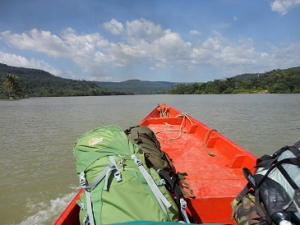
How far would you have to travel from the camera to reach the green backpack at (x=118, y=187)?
1614 millimetres

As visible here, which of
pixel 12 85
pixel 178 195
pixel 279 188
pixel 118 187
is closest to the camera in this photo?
pixel 279 188

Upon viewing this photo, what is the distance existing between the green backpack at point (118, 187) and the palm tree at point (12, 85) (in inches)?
3054

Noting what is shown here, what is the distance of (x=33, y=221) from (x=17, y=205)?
83cm

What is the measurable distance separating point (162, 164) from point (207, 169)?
1100 mm

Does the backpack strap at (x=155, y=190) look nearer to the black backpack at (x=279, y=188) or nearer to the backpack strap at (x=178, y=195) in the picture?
the backpack strap at (x=178, y=195)

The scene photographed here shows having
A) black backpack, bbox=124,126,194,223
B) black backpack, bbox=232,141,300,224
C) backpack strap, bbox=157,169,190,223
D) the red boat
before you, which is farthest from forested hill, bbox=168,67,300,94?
backpack strap, bbox=157,169,190,223

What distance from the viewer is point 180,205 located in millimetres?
1868

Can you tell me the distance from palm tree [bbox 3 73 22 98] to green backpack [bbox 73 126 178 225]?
254 feet

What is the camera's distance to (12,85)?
69.1 m

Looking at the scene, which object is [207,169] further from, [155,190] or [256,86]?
[256,86]

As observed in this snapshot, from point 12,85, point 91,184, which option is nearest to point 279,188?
point 91,184

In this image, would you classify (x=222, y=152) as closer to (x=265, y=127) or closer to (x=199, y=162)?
(x=199, y=162)

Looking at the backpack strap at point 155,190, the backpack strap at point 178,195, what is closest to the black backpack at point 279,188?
the backpack strap at point 178,195

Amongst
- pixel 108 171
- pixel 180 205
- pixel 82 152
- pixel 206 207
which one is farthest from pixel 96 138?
pixel 206 207
